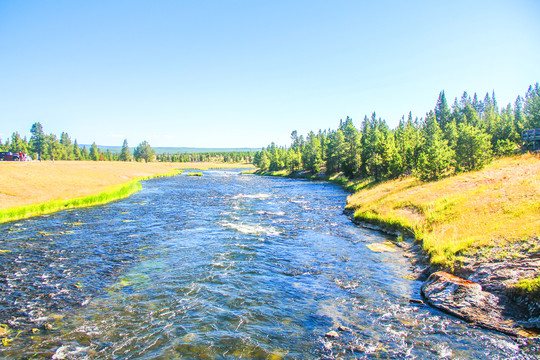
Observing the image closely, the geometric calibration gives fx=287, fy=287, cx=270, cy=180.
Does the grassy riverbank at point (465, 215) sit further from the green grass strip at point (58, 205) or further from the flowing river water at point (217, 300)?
the green grass strip at point (58, 205)

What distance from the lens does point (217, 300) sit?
14.0 metres

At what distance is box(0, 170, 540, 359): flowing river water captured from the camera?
33.6ft

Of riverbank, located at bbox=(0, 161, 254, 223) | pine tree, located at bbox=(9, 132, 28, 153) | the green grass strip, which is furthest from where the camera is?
pine tree, located at bbox=(9, 132, 28, 153)

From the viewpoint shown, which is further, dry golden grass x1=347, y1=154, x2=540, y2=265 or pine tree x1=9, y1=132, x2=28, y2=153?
pine tree x1=9, y1=132, x2=28, y2=153

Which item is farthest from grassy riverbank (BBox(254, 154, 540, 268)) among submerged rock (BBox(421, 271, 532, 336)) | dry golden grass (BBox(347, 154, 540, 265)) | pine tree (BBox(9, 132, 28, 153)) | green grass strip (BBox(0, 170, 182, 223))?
pine tree (BBox(9, 132, 28, 153))

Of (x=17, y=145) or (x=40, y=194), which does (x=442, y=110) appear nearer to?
(x=40, y=194)

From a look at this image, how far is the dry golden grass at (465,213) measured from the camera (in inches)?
653

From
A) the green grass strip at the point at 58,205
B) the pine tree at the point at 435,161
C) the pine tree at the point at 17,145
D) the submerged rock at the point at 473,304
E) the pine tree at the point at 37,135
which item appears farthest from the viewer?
the pine tree at the point at 17,145

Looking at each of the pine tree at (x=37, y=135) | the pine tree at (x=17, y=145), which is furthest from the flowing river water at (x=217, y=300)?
the pine tree at (x=17, y=145)

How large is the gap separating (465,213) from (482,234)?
5.18 metres

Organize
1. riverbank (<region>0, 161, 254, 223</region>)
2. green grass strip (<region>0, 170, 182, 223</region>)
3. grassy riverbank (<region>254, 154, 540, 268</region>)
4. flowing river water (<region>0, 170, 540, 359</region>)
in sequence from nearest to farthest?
flowing river water (<region>0, 170, 540, 359</region>) < grassy riverbank (<region>254, 154, 540, 268</region>) < green grass strip (<region>0, 170, 182, 223</region>) < riverbank (<region>0, 161, 254, 223</region>)

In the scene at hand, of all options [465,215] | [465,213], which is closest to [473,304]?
[465,215]

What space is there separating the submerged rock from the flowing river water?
0.46m

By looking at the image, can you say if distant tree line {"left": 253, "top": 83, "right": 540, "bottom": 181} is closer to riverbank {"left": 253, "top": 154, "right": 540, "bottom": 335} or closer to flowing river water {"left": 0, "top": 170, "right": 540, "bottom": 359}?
riverbank {"left": 253, "top": 154, "right": 540, "bottom": 335}
